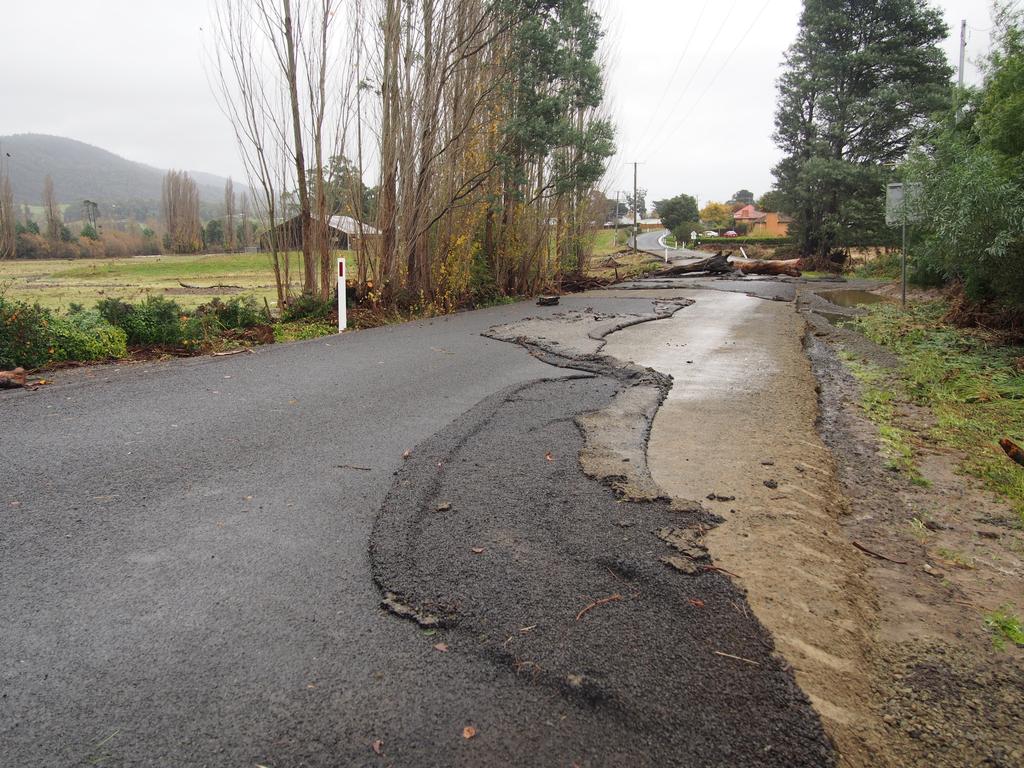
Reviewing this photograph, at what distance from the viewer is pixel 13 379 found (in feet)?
20.1

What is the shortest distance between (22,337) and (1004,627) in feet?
27.0

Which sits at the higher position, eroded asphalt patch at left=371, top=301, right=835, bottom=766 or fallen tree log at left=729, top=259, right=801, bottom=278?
fallen tree log at left=729, top=259, right=801, bottom=278

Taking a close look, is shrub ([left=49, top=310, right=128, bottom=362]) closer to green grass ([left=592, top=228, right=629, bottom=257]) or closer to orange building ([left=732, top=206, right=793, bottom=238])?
green grass ([left=592, top=228, right=629, bottom=257])

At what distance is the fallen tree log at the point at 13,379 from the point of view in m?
6.05

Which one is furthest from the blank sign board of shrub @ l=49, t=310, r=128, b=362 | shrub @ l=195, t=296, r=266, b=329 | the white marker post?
shrub @ l=49, t=310, r=128, b=362

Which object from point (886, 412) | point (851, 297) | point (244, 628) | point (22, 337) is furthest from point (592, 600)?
point (851, 297)

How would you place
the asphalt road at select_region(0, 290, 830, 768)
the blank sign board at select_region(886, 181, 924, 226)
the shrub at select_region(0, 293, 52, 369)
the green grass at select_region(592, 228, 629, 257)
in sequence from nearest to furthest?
the asphalt road at select_region(0, 290, 830, 768)
the shrub at select_region(0, 293, 52, 369)
the blank sign board at select_region(886, 181, 924, 226)
the green grass at select_region(592, 228, 629, 257)

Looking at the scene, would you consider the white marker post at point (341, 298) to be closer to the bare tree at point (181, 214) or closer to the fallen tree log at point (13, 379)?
the fallen tree log at point (13, 379)

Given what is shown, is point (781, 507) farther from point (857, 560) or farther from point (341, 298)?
point (341, 298)

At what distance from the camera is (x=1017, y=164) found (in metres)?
8.59

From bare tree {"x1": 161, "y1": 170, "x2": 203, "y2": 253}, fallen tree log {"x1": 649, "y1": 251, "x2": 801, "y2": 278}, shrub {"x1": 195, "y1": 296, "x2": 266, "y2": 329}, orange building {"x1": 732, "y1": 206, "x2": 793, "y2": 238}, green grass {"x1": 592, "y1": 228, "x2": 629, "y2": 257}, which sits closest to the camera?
shrub {"x1": 195, "y1": 296, "x2": 266, "y2": 329}

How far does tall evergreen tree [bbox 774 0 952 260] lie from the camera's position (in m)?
30.6

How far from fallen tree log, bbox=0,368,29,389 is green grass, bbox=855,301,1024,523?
25.8ft

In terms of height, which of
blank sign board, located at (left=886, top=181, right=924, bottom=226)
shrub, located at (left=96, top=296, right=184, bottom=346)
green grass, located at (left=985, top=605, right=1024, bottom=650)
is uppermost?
blank sign board, located at (left=886, top=181, right=924, bottom=226)
